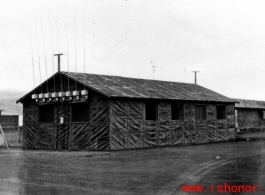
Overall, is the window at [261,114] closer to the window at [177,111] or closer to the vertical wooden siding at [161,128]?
the vertical wooden siding at [161,128]

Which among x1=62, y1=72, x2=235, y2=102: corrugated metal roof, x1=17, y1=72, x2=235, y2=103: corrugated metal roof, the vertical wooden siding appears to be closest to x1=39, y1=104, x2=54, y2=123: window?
x1=17, y1=72, x2=235, y2=103: corrugated metal roof

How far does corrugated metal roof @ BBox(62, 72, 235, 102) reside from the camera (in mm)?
25839

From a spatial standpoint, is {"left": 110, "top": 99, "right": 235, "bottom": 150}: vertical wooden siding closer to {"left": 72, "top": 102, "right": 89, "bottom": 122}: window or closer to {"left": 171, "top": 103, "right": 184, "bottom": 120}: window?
{"left": 171, "top": 103, "right": 184, "bottom": 120}: window

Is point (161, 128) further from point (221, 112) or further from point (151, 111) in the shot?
point (221, 112)

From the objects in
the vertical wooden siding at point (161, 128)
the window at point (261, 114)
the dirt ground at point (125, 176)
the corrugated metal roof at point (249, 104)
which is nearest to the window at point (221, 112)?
the vertical wooden siding at point (161, 128)

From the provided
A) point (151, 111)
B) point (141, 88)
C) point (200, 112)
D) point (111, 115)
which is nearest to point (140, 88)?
point (141, 88)

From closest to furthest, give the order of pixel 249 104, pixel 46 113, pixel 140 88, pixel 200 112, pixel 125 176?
pixel 125 176, pixel 46 113, pixel 140 88, pixel 200 112, pixel 249 104

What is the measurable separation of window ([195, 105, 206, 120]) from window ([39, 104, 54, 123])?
10203 mm

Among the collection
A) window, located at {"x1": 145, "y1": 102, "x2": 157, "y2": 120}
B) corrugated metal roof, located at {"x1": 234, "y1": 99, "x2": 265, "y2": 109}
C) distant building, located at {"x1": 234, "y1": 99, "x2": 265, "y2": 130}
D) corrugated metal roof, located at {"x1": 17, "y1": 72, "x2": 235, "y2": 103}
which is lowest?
distant building, located at {"x1": 234, "y1": 99, "x2": 265, "y2": 130}

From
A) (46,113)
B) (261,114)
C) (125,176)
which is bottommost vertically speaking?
(261,114)

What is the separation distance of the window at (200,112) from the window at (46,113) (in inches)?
402

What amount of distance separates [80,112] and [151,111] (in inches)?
179

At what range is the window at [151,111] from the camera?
2730 centimetres

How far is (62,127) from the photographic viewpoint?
26.9 metres
